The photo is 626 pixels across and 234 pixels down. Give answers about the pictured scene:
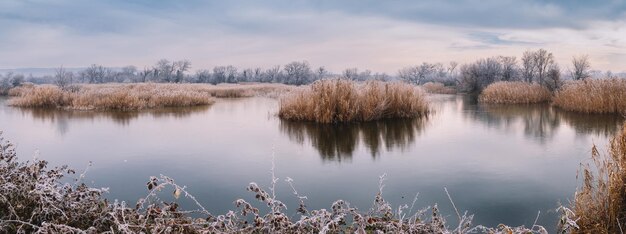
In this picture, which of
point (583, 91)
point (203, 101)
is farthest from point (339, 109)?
point (203, 101)

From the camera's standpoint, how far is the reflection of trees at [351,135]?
7.27m

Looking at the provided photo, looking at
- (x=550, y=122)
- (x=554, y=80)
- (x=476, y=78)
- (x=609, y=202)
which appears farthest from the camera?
(x=476, y=78)

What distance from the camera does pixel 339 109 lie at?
1069 cm

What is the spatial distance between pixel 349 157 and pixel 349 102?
436cm

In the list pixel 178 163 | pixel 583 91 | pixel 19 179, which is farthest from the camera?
pixel 583 91

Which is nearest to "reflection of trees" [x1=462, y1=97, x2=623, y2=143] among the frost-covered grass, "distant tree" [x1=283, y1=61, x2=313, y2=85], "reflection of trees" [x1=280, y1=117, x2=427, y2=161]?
"reflection of trees" [x1=280, y1=117, x2=427, y2=161]

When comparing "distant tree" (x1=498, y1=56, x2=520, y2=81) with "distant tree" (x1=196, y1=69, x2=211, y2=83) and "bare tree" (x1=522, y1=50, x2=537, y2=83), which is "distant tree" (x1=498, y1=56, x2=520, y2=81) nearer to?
"bare tree" (x1=522, y1=50, x2=537, y2=83)

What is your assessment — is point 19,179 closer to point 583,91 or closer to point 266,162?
point 266,162

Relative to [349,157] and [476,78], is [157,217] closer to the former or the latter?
[349,157]

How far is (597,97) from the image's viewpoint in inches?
517

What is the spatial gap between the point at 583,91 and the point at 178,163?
42.3 ft

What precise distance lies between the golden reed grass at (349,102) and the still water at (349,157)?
485mm

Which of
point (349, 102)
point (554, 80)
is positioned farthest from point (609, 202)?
point (554, 80)

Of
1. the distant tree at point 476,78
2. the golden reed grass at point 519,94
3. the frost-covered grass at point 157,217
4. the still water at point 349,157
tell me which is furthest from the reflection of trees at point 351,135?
the distant tree at point 476,78
